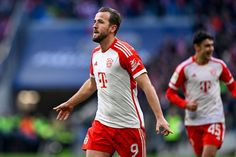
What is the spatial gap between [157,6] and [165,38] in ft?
5.41

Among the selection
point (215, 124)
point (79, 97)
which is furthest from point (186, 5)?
point (79, 97)

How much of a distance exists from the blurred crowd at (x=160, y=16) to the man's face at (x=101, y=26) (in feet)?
36.7

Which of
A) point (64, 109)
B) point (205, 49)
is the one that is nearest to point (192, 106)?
point (205, 49)

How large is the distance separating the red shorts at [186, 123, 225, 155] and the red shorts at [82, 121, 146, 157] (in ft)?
8.23

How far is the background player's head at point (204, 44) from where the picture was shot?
12.3 meters

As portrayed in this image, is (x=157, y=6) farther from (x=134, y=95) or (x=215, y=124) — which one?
(x=134, y=95)

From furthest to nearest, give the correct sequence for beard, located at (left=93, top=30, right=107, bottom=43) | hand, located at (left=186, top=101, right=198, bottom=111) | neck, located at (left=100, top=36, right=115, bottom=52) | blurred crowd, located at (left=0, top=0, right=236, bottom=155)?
1. blurred crowd, located at (left=0, top=0, right=236, bottom=155)
2. hand, located at (left=186, top=101, right=198, bottom=111)
3. neck, located at (left=100, top=36, right=115, bottom=52)
4. beard, located at (left=93, top=30, right=107, bottom=43)

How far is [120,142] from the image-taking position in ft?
32.4

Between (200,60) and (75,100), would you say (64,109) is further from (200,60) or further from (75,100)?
(200,60)

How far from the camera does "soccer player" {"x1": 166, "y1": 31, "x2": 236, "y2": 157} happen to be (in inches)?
484

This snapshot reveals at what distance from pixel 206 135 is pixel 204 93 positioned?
621mm

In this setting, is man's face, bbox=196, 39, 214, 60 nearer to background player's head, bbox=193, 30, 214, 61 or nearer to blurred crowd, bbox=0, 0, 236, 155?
background player's head, bbox=193, 30, 214, 61

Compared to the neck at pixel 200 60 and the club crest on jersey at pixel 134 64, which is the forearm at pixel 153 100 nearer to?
the club crest on jersey at pixel 134 64

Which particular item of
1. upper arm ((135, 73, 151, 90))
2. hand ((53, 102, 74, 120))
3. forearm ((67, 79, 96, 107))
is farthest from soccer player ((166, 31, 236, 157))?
upper arm ((135, 73, 151, 90))
